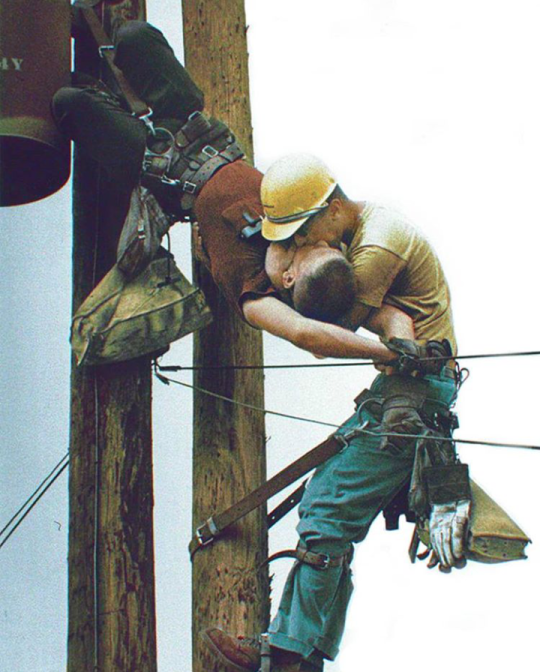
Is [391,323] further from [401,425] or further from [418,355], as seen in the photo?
[401,425]

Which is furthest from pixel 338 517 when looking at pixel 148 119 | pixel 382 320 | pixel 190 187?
pixel 148 119

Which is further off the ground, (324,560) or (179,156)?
(179,156)

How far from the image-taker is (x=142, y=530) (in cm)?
664

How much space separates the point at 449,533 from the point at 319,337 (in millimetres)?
1034

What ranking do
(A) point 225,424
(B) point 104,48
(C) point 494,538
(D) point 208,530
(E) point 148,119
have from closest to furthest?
(C) point 494,538 < (D) point 208,530 < (A) point 225,424 < (E) point 148,119 < (B) point 104,48

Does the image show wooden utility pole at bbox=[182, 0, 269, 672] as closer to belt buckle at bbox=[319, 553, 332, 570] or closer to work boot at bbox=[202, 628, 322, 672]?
work boot at bbox=[202, 628, 322, 672]

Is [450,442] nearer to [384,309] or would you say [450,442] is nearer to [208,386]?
[384,309]

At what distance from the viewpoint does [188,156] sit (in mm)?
7016

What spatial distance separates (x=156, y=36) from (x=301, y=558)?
2832 millimetres

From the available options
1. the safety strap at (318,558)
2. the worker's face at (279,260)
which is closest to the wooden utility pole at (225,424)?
the safety strap at (318,558)

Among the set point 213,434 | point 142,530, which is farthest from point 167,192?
point 142,530

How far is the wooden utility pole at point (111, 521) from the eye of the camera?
254 inches

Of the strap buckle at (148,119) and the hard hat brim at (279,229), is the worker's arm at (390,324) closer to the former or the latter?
the hard hat brim at (279,229)

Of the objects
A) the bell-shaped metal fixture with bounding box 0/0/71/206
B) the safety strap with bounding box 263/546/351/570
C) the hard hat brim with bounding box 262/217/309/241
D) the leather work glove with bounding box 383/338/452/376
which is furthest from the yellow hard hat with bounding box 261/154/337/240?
the safety strap with bounding box 263/546/351/570
